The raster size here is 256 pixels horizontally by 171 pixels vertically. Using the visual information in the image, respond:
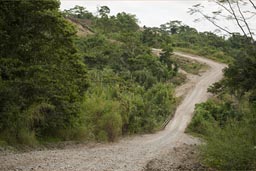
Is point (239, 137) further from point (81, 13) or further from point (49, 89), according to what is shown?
point (81, 13)

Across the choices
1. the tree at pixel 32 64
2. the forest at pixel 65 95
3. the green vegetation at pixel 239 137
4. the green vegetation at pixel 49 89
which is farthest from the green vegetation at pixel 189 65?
the green vegetation at pixel 239 137

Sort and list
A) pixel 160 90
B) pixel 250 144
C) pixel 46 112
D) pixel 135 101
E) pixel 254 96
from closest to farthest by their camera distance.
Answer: pixel 250 144, pixel 254 96, pixel 46 112, pixel 135 101, pixel 160 90

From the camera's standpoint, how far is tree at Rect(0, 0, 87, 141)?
68.9ft

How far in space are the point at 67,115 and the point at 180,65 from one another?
158 ft

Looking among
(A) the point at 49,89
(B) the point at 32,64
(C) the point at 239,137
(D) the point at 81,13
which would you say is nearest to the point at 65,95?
(A) the point at 49,89

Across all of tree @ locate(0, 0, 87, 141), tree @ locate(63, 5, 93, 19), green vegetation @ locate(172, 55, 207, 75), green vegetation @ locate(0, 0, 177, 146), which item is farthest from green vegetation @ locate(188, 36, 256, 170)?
tree @ locate(63, 5, 93, 19)

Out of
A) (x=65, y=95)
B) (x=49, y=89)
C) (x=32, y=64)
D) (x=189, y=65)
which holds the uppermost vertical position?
(x=189, y=65)

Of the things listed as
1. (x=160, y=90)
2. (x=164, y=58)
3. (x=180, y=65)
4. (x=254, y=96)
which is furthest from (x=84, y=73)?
(x=180, y=65)

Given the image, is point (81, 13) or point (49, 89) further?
point (81, 13)

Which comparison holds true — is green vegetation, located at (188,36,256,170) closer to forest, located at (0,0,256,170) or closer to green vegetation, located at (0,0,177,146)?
forest, located at (0,0,256,170)

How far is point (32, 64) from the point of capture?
2202 centimetres

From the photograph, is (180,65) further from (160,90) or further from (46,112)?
(46,112)

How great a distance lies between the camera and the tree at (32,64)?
21.0 m

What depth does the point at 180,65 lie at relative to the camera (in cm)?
7288
